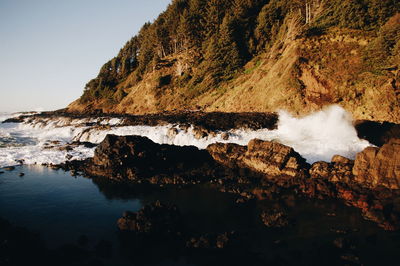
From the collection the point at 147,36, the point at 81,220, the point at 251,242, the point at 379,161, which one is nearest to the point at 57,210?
the point at 81,220

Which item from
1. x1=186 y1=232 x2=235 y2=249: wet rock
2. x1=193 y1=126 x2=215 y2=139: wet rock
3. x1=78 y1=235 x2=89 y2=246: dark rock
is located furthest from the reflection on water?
x1=193 y1=126 x2=215 y2=139: wet rock

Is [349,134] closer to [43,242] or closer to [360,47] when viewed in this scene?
[360,47]

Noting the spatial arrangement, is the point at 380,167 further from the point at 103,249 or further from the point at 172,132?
the point at 172,132

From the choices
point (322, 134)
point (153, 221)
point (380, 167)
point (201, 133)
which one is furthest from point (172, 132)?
point (380, 167)

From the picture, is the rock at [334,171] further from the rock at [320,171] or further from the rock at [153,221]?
the rock at [153,221]

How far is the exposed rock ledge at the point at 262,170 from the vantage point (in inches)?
707

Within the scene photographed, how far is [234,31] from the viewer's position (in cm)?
6119

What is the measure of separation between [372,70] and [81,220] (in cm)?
3904

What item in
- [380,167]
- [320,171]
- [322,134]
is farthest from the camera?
[322,134]

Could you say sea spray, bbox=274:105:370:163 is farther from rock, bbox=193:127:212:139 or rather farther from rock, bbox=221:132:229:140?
rock, bbox=193:127:212:139

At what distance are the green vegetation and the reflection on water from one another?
2881 cm

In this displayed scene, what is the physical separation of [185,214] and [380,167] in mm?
14961

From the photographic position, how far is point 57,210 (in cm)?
1723

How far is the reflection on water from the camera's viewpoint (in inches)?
524
